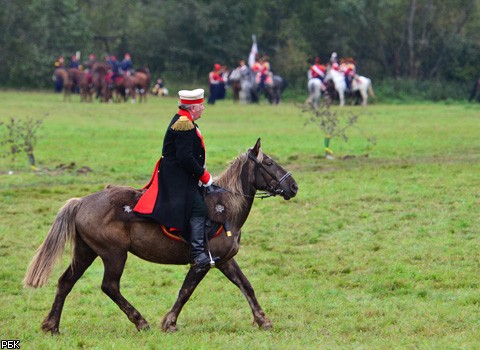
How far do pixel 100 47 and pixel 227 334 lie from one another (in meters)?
60.9

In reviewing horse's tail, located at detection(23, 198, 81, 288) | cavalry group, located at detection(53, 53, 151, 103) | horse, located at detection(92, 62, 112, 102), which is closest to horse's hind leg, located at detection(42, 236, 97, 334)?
horse's tail, located at detection(23, 198, 81, 288)

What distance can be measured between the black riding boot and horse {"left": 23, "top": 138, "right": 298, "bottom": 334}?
0.12 meters

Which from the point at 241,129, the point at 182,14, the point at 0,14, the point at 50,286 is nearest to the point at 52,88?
the point at 0,14

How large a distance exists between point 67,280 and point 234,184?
70.9 inches

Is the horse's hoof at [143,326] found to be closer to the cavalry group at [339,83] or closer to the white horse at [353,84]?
the cavalry group at [339,83]

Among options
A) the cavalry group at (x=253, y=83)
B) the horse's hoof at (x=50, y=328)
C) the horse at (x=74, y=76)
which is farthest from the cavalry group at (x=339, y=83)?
the horse's hoof at (x=50, y=328)

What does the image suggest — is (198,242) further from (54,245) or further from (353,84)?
(353,84)

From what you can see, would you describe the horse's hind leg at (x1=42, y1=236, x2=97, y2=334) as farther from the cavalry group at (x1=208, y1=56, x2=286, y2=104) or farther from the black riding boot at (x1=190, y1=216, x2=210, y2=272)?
the cavalry group at (x1=208, y1=56, x2=286, y2=104)

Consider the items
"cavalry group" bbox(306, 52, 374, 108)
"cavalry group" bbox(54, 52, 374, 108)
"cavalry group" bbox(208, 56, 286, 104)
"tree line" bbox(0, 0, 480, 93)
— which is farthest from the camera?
"tree line" bbox(0, 0, 480, 93)

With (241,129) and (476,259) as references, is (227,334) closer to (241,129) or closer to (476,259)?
(476,259)

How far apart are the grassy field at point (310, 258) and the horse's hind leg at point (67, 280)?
0.15 meters

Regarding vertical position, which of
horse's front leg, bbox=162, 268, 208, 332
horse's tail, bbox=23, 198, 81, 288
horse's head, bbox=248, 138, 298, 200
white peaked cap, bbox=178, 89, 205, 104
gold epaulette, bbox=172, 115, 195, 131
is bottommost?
horse's front leg, bbox=162, 268, 208, 332

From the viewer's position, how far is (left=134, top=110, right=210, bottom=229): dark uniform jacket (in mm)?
9094

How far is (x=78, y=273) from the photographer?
30.9 feet
